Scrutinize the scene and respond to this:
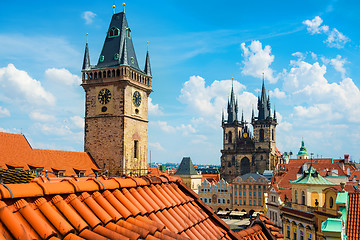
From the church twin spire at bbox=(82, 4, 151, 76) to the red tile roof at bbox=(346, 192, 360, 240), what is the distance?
Result: 1264 inches

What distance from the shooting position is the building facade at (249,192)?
69875 mm

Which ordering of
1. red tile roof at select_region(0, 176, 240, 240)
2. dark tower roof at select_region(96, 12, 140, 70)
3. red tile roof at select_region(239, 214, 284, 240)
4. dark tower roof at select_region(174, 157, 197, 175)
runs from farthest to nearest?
dark tower roof at select_region(174, 157, 197, 175) → dark tower roof at select_region(96, 12, 140, 70) → red tile roof at select_region(239, 214, 284, 240) → red tile roof at select_region(0, 176, 240, 240)

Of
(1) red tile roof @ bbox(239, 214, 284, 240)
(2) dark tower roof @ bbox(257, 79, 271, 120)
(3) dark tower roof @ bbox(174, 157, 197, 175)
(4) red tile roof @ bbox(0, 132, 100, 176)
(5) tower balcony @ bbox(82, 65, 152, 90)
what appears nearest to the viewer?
(1) red tile roof @ bbox(239, 214, 284, 240)

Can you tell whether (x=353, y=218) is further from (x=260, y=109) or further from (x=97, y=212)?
(x=260, y=109)

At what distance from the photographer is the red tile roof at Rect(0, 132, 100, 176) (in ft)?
98.4

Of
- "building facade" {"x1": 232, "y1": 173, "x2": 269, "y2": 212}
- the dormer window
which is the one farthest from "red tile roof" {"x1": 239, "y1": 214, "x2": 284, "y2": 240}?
"building facade" {"x1": 232, "y1": 173, "x2": 269, "y2": 212}

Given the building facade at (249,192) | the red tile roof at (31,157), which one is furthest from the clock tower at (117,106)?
the building facade at (249,192)

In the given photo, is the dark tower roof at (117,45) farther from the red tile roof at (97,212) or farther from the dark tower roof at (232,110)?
the dark tower roof at (232,110)

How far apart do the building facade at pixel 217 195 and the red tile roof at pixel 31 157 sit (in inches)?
1663

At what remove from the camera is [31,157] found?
32125 mm

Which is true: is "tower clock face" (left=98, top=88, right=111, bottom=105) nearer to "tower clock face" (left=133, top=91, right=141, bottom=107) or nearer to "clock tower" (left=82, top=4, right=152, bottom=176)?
"clock tower" (left=82, top=4, right=152, bottom=176)

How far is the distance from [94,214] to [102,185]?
0.61m

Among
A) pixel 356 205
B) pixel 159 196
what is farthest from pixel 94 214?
pixel 356 205

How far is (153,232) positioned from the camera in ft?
12.4
